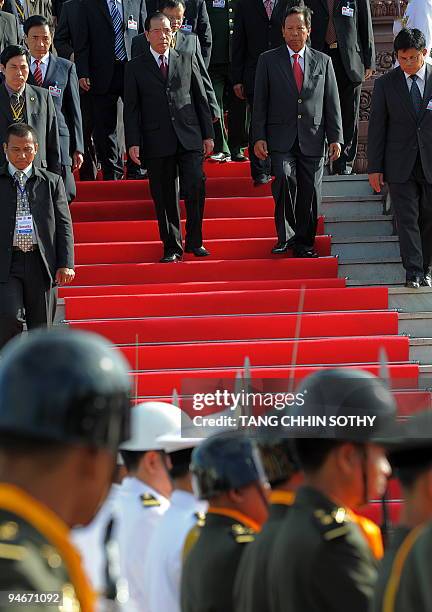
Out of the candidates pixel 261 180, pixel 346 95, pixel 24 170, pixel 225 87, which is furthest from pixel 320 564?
pixel 225 87

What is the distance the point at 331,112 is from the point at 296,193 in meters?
0.66

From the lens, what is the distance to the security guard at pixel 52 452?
1.80 metres

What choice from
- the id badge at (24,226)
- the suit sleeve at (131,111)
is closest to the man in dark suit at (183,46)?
the suit sleeve at (131,111)

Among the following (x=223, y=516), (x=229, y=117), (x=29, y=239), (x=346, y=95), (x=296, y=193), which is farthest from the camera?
(x=229, y=117)

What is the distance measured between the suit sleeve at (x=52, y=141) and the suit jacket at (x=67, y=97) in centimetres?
56

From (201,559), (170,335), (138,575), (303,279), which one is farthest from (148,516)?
(303,279)

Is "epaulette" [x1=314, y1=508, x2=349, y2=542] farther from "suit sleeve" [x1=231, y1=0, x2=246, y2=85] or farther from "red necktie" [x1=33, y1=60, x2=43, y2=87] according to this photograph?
"suit sleeve" [x1=231, y1=0, x2=246, y2=85]

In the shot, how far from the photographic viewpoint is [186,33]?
10.3 meters

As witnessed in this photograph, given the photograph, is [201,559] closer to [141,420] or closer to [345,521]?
[345,521]

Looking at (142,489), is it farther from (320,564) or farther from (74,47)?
(74,47)

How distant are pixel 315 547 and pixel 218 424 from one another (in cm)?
171

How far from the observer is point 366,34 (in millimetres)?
11023

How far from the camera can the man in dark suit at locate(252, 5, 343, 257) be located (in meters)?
9.70

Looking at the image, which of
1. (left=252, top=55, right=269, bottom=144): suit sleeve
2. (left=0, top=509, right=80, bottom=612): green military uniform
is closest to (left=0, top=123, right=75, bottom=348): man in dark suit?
(left=252, top=55, right=269, bottom=144): suit sleeve
